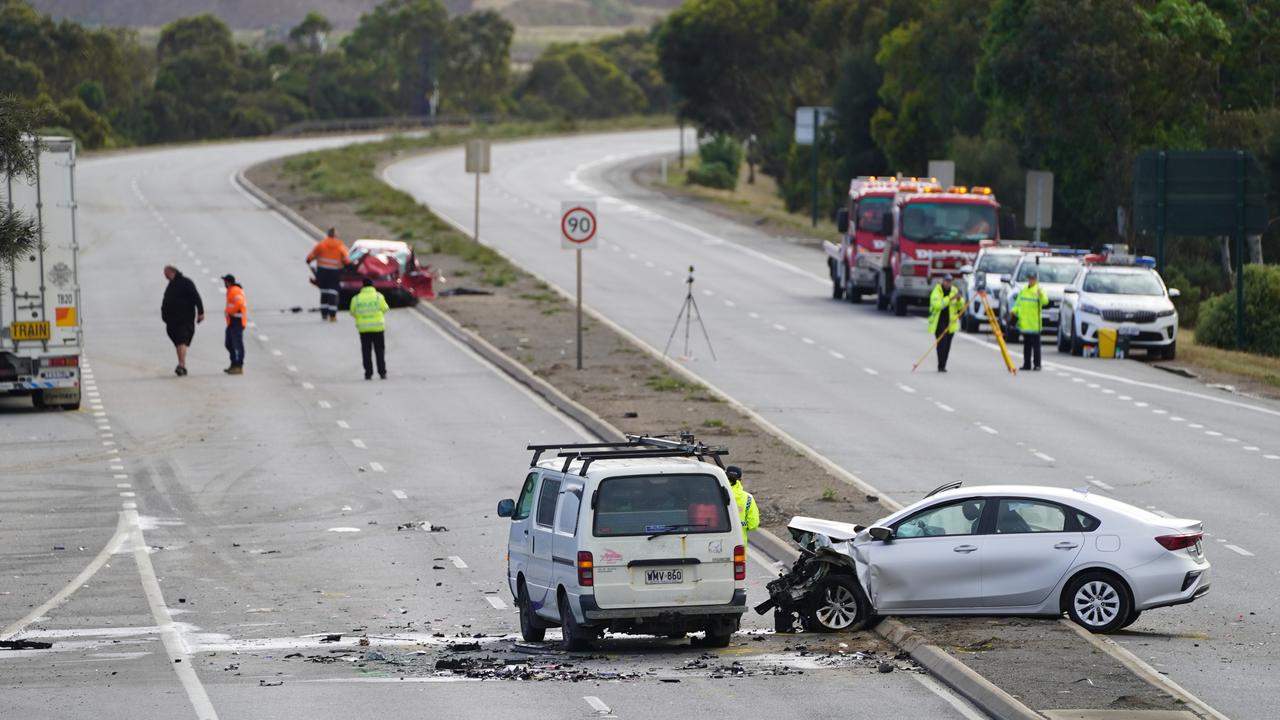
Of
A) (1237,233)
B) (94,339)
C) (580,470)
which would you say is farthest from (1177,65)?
(580,470)

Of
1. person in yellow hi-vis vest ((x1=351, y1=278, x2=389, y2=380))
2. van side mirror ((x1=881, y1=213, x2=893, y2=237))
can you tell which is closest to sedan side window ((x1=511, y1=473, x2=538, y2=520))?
person in yellow hi-vis vest ((x1=351, y1=278, x2=389, y2=380))

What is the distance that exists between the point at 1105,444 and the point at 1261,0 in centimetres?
3464

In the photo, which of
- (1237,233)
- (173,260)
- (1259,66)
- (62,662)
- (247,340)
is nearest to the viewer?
(62,662)

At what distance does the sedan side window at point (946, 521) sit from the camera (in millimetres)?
16750

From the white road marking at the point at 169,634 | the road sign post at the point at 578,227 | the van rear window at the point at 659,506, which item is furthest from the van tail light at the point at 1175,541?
the road sign post at the point at 578,227

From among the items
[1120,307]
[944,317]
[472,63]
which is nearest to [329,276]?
[944,317]

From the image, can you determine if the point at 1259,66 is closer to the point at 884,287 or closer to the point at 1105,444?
the point at 884,287

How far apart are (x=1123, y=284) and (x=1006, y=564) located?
25.0 metres

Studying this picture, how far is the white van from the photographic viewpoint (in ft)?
51.0

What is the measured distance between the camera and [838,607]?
55.1 ft

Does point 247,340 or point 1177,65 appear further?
point 1177,65

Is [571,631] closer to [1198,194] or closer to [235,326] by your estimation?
[235,326]

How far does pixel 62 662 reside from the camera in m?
15.5

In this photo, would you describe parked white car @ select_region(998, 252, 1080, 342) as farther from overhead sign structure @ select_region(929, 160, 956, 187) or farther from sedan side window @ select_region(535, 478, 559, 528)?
sedan side window @ select_region(535, 478, 559, 528)
